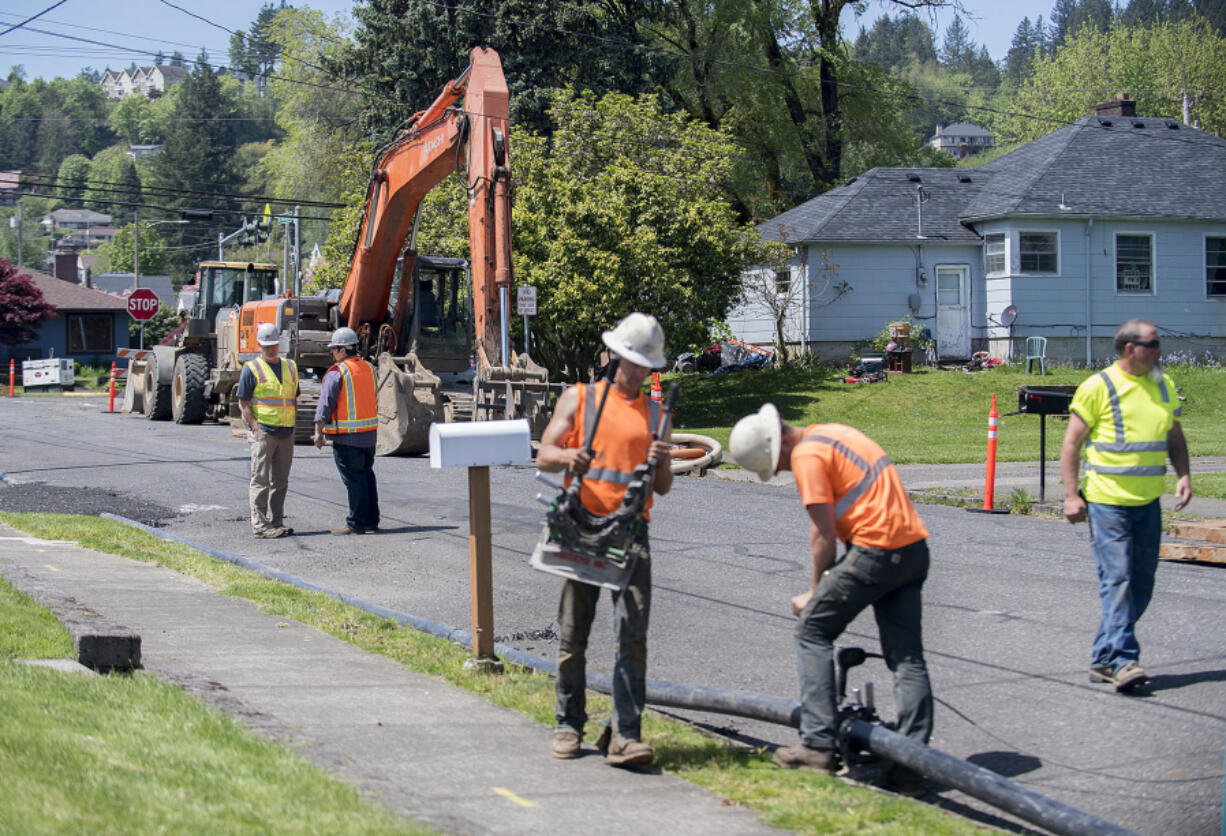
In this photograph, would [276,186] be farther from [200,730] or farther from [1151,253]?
[200,730]

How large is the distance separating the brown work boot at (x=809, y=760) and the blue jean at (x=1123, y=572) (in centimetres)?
220

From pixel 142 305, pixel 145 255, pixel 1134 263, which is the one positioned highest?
pixel 145 255

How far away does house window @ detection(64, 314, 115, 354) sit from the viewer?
60.7 meters

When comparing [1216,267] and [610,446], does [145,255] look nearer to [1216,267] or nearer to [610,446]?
[1216,267]

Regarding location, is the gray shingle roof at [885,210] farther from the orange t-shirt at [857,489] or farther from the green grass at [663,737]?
the orange t-shirt at [857,489]

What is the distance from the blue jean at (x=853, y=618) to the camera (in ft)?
18.3

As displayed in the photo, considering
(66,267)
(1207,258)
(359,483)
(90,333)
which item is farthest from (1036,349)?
(66,267)

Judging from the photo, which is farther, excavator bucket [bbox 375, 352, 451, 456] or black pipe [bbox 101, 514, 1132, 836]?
excavator bucket [bbox 375, 352, 451, 456]

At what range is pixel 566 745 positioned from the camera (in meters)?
5.75

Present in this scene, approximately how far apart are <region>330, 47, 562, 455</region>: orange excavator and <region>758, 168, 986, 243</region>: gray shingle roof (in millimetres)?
14004

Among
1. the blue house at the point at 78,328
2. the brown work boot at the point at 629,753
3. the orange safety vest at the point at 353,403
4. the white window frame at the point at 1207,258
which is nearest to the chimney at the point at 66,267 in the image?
the blue house at the point at 78,328

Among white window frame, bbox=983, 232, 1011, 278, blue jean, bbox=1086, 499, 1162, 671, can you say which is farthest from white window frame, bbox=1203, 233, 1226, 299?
blue jean, bbox=1086, 499, 1162, 671

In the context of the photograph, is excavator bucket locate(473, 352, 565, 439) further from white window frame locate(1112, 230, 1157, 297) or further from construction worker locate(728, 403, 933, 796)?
white window frame locate(1112, 230, 1157, 297)

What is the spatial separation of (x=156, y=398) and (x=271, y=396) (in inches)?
709
